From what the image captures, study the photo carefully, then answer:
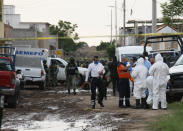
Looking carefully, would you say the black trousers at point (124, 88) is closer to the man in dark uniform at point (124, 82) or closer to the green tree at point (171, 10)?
the man in dark uniform at point (124, 82)

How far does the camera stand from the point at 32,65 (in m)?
32.3

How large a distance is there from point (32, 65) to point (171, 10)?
15627mm

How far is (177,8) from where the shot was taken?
4341 centimetres

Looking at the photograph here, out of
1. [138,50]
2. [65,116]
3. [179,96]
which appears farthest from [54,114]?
[138,50]

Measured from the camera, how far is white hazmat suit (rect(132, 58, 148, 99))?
1819 centimetres

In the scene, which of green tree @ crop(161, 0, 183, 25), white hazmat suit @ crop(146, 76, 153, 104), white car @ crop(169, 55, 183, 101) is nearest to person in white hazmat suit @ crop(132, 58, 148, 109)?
white hazmat suit @ crop(146, 76, 153, 104)

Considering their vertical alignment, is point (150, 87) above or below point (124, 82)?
below

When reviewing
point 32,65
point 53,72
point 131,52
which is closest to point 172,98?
point 131,52

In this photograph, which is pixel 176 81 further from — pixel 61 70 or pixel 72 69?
pixel 61 70

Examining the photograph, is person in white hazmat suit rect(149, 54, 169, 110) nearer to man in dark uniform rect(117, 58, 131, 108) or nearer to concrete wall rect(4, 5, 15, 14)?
man in dark uniform rect(117, 58, 131, 108)

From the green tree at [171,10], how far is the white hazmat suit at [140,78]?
991 inches

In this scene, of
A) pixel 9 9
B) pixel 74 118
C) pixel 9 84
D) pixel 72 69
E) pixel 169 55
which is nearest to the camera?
pixel 74 118

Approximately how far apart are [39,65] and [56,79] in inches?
153

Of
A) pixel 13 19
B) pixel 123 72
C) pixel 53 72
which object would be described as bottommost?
pixel 53 72
